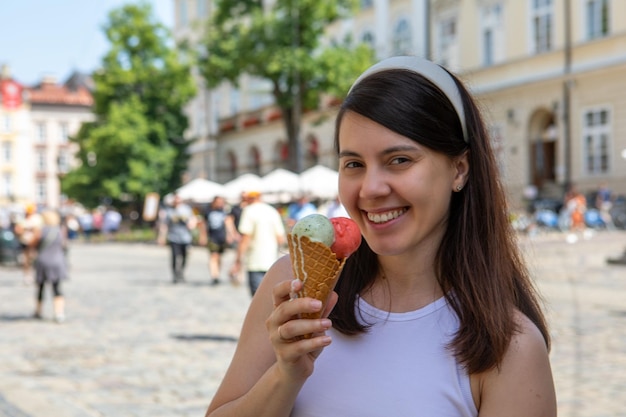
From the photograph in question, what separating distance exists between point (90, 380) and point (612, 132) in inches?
981

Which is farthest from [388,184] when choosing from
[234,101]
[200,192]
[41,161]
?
[41,161]

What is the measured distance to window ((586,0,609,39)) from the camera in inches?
1171

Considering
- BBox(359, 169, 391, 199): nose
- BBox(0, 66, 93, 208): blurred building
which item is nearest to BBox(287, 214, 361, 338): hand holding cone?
BBox(359, 169, 391, 199): nose

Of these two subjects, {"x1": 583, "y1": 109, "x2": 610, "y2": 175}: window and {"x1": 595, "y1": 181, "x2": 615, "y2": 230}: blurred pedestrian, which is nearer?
{"x1": 595, "y1": 181, "x2": 615, "y2": 230}: blurred pedestrian

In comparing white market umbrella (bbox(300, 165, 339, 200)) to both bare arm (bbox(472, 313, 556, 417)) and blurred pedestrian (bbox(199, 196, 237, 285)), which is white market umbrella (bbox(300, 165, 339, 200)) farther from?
bare arm (bbox(472, 313, 556, 417))

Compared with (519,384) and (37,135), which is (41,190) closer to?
(37,135)

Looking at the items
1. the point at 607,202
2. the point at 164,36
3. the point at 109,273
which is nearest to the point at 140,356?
the point at 109,273

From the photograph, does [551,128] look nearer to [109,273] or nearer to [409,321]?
[109,273]

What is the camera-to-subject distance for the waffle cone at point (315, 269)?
159cm

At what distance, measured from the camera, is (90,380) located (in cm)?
777

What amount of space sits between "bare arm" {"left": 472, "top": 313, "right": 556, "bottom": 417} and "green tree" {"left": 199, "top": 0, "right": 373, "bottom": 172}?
3200 cm

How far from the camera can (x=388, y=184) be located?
68.8 inches

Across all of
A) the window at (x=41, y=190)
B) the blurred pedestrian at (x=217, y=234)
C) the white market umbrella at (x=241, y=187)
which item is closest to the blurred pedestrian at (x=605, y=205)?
the white market umbrella at (x=241, y=187)

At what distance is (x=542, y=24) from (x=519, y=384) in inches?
1267
